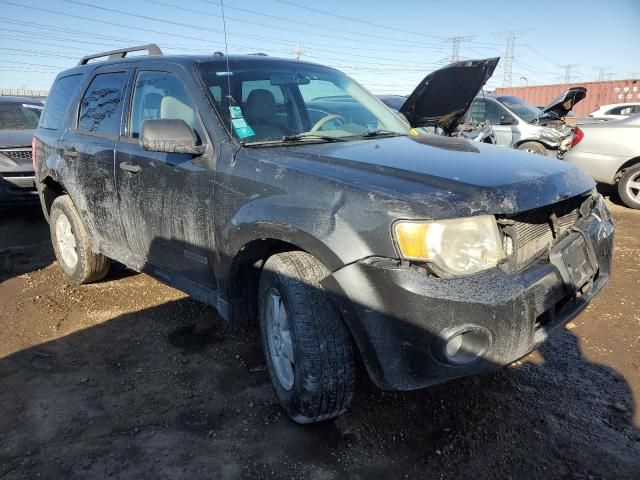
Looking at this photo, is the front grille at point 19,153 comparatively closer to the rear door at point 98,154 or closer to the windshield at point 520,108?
the rear door at point 98,154

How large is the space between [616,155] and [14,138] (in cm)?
890

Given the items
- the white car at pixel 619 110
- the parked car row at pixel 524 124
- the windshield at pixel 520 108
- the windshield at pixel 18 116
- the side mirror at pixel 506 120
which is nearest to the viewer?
the parked car row at pixel 524 124

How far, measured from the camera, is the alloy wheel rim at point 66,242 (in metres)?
4.38

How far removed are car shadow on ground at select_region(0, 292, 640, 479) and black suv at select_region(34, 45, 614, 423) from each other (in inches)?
9.8

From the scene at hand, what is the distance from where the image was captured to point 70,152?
389 centimetres

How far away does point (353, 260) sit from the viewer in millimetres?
1965

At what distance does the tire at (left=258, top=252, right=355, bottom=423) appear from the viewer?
2.19 metres

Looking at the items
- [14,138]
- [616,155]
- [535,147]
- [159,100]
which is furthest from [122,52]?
[535,147]

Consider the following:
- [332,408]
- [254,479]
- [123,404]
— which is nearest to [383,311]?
[332,408]

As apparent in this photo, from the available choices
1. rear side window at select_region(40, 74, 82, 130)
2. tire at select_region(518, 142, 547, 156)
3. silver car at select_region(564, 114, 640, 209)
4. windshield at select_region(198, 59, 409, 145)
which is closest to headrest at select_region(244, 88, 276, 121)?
windshield at select_region(198, 59, 409, 145)

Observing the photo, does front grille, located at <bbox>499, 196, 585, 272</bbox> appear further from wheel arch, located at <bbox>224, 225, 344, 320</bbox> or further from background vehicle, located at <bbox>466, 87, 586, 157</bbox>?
background vehicle, located at <bbox>466, 87, 586, 157</bbox>

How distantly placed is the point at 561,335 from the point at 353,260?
2160 millimetres

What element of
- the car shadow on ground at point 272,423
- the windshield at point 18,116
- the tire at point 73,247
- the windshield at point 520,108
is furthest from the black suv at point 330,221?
the windshield at point 520,108

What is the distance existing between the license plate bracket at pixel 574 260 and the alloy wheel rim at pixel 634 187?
5.56 meters
